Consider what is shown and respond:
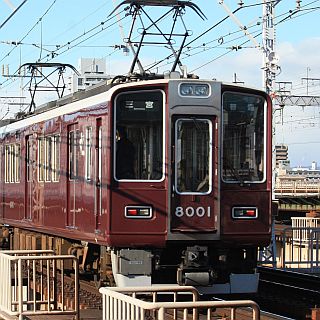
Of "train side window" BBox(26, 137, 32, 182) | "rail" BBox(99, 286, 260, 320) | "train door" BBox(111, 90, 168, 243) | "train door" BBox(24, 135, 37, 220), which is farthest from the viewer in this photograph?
"train side window" BBox(26, 137, 32, 182)

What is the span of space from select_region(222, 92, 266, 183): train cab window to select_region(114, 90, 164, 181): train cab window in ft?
3.19

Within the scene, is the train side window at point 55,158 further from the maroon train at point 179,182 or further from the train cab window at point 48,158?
the maroon train at point 179,182

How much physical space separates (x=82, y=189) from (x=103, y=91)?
1.56 metres

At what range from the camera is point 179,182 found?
11.9m

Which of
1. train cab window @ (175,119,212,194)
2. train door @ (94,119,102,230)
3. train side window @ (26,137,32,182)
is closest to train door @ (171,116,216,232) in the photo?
train cab window @ (175,119,212,194)

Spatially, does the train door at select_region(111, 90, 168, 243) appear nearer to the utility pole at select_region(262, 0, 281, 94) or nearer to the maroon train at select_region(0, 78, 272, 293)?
the maroon train at select_region(0, 78, 272, 293)

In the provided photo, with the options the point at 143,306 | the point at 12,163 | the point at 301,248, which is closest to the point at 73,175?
the point at 12,163

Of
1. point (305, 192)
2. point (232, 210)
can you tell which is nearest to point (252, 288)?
point (232, 210)

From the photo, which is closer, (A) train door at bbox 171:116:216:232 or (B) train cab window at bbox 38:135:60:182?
(A) train door at bbox 171:116:216:232

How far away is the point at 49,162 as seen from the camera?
15.3m

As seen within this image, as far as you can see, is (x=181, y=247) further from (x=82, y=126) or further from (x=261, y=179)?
(x=82, y=126)

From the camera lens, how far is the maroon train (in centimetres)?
1184

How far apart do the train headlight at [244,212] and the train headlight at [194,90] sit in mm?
1667

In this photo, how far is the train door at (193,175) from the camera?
11898 millimetres
